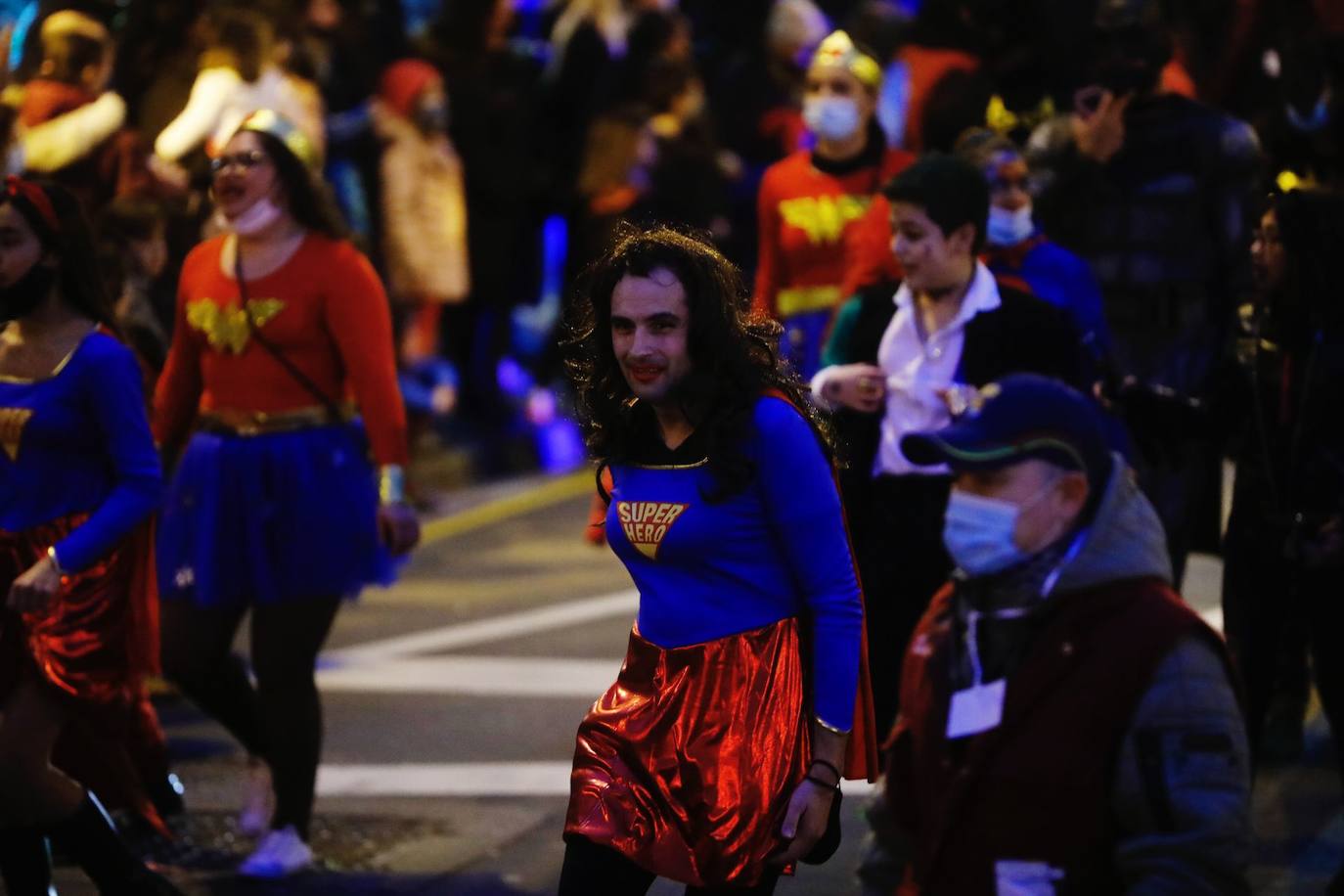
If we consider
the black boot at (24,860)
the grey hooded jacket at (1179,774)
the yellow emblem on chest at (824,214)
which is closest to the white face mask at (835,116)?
the yellow emblem on chest at (824,214)

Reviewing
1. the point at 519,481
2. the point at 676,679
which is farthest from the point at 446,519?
the point at 676,679

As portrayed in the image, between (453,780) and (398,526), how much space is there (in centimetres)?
156

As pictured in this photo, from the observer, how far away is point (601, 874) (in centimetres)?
491

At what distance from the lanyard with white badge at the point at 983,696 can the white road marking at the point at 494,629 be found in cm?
709

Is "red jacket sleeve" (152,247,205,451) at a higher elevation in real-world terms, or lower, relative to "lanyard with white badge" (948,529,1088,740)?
lower

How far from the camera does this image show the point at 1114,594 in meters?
4.02

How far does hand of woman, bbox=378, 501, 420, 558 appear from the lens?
25.0ft

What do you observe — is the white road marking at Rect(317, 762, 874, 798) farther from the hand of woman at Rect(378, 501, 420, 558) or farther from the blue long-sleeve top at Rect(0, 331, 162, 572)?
the blue long-sleeve top at Rect(0, 331, 162, 572)

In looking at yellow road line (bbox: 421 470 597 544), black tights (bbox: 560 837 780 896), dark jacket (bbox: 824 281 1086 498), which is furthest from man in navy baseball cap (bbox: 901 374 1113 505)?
yellow road line (bbox: 421 470 597 544)

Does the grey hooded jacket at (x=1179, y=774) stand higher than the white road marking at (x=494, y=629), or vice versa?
the grey hooded jacket at (x=1179, y=774)

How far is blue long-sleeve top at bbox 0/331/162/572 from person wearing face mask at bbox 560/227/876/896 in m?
1.87

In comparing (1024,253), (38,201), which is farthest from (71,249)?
(1024,253)

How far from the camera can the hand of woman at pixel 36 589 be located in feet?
20.7

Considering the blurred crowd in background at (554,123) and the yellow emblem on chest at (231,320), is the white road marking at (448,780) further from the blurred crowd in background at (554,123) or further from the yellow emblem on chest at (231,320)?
the yellow emblem on chest at (231,320)
